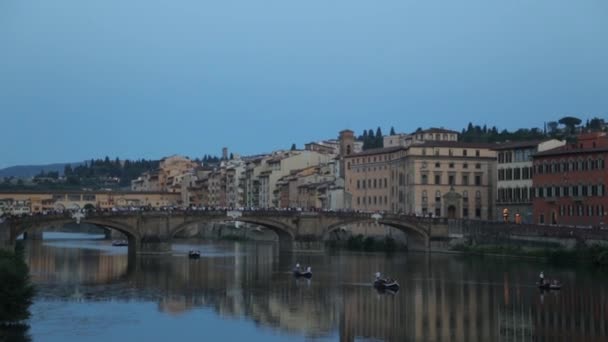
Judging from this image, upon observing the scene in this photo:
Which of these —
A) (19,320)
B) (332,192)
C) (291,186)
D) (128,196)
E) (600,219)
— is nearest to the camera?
(19,320)

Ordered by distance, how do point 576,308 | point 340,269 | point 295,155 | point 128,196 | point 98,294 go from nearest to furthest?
point 576,308
point 98,294
point 340,269
point 295,155
point 128,196

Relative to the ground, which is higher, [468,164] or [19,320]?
[468,164]

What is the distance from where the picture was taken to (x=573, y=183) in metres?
88.8

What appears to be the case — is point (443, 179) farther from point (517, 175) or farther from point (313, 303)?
point (313, 303)

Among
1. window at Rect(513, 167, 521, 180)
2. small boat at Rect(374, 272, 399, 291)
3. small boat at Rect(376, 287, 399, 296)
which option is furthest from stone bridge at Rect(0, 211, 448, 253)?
small boat at Rect(376, 287, 399, 296)

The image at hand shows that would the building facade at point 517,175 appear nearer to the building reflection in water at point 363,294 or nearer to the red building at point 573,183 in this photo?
the red building at point 573,183

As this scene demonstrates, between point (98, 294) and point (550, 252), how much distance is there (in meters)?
37.0

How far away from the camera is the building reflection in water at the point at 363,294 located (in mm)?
46719

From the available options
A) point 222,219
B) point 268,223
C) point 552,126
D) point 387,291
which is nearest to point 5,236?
point 222,219

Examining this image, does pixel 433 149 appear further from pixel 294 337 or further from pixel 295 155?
pixel 294 337

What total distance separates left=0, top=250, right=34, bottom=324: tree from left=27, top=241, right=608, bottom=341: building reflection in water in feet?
32.9

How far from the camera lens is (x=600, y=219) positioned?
86.2m

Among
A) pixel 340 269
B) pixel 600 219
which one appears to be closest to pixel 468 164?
pixel 600 219

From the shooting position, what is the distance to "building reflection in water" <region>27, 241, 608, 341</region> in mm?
46719
